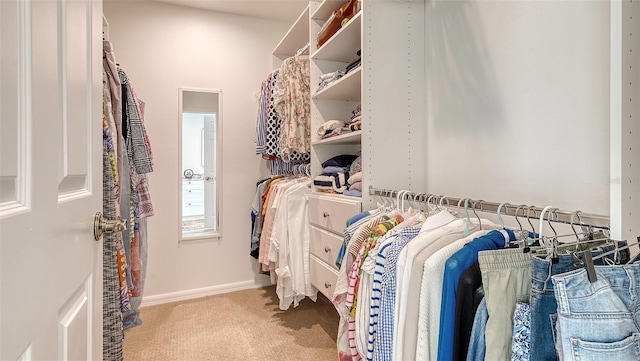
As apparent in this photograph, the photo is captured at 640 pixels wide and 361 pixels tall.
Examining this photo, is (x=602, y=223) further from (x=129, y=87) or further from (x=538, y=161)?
(x=129, y=87)

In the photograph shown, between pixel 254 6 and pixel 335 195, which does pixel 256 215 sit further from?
pixel 254 6

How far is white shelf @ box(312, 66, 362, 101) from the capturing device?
1711 mm

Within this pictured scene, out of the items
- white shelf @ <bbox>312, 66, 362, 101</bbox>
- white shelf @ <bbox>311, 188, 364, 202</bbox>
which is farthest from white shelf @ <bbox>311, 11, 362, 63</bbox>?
white shelf @ <bbox>311, 188, 364, 202</bbox>

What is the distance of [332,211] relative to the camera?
1797 millimetres

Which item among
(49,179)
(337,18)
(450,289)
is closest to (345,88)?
(337,18)

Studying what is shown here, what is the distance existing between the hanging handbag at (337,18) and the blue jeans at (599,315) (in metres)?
1.54

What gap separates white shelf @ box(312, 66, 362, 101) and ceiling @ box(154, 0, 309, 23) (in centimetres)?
123

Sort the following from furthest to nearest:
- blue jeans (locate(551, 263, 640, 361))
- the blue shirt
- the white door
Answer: the blue shirt → blue jeans (locate(551, 263, 640, 361)) → the white door

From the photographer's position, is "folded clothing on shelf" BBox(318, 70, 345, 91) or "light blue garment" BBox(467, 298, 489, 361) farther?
"folded clothing on shelf" BBox(318, 70, 345, 91)

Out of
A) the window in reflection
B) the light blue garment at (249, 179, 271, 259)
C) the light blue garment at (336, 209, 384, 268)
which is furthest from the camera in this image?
the window in reflection

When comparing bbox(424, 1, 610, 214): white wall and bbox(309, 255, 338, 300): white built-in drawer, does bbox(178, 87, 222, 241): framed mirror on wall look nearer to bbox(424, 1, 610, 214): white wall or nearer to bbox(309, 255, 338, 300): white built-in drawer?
bbox(309, 255, 338, 300): white built-in drawer

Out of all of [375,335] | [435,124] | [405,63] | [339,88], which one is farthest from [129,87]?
[375,335]

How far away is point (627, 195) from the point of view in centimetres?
65

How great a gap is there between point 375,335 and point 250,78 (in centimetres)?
267
